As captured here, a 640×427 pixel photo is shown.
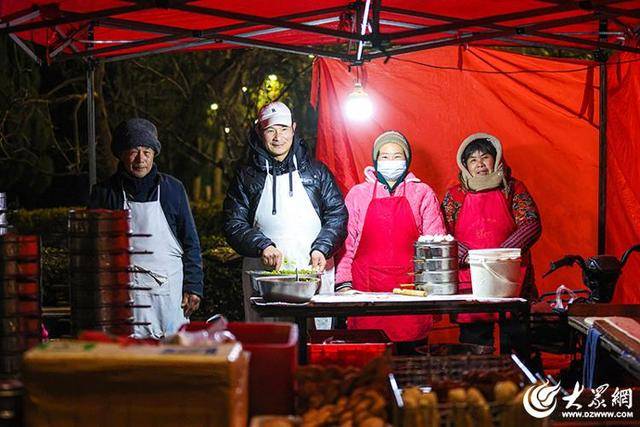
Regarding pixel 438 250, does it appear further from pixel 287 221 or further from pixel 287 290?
pixel 287 221

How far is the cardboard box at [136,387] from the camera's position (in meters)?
2.74

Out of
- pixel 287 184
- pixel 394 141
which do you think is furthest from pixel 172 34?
pixel 394 141

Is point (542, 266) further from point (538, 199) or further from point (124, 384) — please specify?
point (124, 384)

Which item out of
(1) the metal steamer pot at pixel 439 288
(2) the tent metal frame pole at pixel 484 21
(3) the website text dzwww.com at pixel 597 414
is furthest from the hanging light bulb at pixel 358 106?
(3) the website text dzwww.com at pixel 597 414

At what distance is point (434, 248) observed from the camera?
5879mm

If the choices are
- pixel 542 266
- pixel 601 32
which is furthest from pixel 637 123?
pixel 542 266

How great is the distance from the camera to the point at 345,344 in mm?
5211

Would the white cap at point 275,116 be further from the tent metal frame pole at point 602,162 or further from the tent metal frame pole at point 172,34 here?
the tent metal frame pole at point 602,162

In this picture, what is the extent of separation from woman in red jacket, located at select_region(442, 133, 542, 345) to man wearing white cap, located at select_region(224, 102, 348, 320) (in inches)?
40.5

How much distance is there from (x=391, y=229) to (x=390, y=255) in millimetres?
190

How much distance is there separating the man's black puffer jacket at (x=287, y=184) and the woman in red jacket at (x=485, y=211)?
1.00 m

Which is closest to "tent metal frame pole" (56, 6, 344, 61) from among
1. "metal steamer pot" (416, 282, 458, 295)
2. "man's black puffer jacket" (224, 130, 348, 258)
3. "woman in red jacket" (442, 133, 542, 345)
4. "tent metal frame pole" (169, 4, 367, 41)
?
"tent metal frame pole" (169, 4, 367, 41)

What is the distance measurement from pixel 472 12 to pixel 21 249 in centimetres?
463

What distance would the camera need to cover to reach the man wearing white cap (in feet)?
21.6
